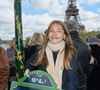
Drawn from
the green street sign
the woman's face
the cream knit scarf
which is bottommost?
the green street sign

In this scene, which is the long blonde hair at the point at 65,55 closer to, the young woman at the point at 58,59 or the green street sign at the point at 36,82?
the young woman at the point at 58,59

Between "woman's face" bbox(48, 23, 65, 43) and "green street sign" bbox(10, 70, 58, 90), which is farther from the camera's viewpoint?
"woman's face" bbox(48, 23, 65, 43)

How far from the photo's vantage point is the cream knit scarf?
205 inches

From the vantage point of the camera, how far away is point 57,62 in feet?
17.3

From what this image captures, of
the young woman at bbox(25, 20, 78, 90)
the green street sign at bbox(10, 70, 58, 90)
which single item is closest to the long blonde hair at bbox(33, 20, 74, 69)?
the young woman at bbox(25, 20, 78, 90)

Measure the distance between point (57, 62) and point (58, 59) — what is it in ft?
0.14

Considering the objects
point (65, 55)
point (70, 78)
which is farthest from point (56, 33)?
point (70, 78)

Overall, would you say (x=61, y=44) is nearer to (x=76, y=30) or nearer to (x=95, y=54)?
(x=76, y=30)

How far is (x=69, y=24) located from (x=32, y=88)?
1863mm

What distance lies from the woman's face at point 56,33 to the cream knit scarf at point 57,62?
53 mm

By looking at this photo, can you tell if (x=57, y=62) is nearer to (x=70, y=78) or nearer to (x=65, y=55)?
(x=65, y=55)

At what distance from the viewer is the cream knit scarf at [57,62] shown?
5.21m

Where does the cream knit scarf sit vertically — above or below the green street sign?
above

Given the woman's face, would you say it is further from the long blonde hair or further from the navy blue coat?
the navy blue coat
